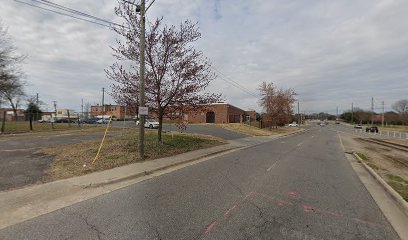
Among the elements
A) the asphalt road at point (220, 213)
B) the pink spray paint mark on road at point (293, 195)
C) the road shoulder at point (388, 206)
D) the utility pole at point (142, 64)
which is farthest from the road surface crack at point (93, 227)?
the utility pole at point (142, 64)

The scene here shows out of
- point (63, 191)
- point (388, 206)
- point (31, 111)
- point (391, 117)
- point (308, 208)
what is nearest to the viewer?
point (308, 208)

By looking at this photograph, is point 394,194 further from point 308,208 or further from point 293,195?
point 308,208

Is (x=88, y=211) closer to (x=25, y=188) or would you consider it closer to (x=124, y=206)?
(x=124, y=206)

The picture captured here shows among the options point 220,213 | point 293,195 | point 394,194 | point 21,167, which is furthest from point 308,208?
point 21,167

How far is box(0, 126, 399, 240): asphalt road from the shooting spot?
4715 mm

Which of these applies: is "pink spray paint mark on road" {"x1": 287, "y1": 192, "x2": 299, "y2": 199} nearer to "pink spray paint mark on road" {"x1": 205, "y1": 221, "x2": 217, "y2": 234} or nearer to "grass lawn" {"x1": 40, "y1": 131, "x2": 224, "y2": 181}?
"pink spray paint mark on road" {"x1": 205, "y1": 221, "x2": 217, "y2": 234}

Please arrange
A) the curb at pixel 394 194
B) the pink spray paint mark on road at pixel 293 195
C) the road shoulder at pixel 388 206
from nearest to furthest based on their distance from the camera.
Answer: the road shoulder at pixel 388 206
the curb at pixel 394 194
the pink spray paint mark on road at pixel 293 195

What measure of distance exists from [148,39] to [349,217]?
41.1ft

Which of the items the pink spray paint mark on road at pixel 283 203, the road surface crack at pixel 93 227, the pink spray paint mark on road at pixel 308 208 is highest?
the road surface crack at pixel 93 227

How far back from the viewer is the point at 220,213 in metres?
5.61

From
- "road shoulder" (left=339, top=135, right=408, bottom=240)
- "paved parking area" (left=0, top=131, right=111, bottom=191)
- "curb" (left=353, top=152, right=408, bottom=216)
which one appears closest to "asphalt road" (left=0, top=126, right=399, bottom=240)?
"road shoulder" (left=339, top=135, right=408, bottom=240)

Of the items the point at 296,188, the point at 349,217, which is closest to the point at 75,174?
the point at 296,188

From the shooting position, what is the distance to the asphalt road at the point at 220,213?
471 cm

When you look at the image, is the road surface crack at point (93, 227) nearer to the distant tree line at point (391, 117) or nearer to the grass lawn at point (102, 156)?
the grass lawn at point (102, 156)
